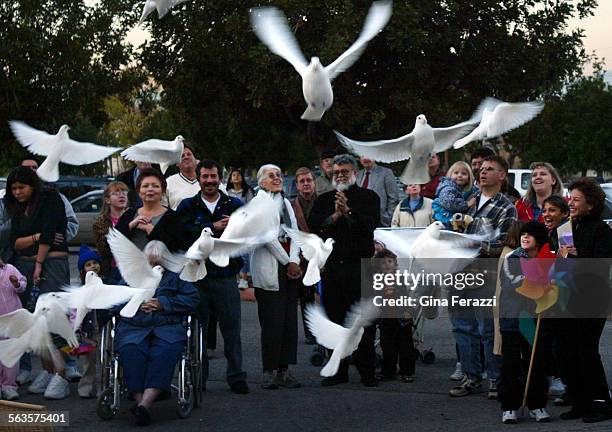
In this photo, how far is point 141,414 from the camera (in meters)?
7.73

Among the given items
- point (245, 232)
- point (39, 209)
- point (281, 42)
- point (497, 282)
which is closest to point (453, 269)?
point (497, 282)

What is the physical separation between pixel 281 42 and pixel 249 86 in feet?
55.9

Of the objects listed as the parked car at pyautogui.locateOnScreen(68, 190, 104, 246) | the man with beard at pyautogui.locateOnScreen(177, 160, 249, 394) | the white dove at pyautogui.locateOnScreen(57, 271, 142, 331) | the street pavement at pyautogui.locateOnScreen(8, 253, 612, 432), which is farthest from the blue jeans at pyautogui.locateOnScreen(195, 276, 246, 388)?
the parked car at pyautogui.locateOnScreen(68, 190, 104, 246)

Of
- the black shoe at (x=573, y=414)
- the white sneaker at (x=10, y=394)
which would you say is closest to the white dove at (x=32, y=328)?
the white sneaker at (x=10, y=394)

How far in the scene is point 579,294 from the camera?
7.63 m

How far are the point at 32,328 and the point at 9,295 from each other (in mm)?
1202

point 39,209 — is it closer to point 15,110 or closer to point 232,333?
point 232,333

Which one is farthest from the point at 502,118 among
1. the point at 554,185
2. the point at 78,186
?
the point at 78,186

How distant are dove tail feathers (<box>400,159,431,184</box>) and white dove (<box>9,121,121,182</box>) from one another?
7.32ft

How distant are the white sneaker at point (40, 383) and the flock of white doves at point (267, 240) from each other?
89 cm

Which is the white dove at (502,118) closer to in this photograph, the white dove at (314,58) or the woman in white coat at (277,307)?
the white dove at (314,58)

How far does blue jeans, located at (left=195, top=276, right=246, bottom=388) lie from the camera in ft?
29.3

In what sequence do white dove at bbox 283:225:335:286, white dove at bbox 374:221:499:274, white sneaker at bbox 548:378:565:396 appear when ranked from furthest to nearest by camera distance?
white sneaker at bbox 548:378:565:396 < white dove at bbox 283:225:335:286 < white dove at bbox 374:221:499:274

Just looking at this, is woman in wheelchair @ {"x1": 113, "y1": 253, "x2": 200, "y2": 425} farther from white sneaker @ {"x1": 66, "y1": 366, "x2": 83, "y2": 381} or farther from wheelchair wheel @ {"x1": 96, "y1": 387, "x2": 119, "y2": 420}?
white sneaker @ {"x1": 66, "y1": 366, "x2": 83, "y2": 381}
